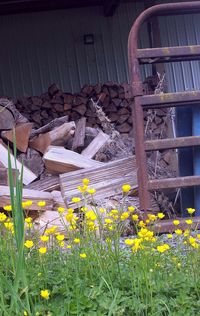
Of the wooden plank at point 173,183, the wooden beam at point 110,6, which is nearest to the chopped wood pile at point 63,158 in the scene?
the wooden plank at point 173,183

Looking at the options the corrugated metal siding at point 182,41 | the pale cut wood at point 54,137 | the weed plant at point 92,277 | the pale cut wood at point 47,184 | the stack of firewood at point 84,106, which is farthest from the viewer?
the corrugated metal siding at point 182,41

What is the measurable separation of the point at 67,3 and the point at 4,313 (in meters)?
7.43

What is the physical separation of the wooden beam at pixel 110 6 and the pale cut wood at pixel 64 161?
398 centimetres

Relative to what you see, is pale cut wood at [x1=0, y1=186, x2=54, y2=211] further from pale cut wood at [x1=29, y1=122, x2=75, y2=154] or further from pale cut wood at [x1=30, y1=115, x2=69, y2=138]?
pale cut wood at [x1=30, y1=115, x2=69, y2=138]

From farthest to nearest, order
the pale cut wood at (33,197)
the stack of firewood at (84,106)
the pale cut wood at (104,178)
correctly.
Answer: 1. the stack of firewood at (84,106)
2. the pale cut wood at (104,178)
3. the pale cut wood at (33,197)

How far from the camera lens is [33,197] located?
4.35m

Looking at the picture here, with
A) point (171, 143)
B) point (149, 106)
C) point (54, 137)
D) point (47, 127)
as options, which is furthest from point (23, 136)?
point (171, 143)

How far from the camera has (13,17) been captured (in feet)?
30.5

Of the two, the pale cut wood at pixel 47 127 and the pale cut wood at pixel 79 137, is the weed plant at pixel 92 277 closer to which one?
the pale cut wood at pixel 79 137

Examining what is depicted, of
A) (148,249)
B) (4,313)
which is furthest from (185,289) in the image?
(4,313)

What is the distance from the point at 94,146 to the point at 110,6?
3.99 metres

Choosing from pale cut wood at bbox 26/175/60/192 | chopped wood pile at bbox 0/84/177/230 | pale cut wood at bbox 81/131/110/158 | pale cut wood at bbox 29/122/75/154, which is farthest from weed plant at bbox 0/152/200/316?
pale cut wood at bbox 29/122/75/154

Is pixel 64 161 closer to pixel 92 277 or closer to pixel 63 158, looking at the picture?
pixel 63 158

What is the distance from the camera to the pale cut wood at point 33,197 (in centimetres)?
426
